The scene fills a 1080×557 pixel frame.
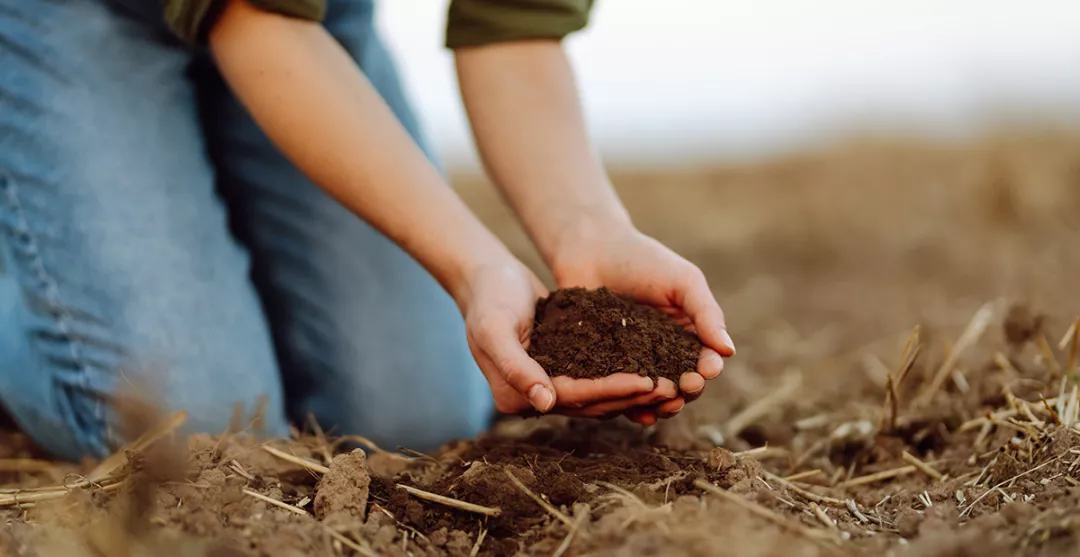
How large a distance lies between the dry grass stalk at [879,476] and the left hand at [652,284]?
31 centimetres

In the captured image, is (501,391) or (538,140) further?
(538,140)

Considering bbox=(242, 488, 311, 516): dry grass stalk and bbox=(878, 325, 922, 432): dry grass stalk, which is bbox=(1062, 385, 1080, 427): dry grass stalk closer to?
bbox=(878, 325, 922, 432): dry grass stalk

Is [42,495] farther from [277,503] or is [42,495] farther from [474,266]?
[474,266]

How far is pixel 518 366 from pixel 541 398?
60mm

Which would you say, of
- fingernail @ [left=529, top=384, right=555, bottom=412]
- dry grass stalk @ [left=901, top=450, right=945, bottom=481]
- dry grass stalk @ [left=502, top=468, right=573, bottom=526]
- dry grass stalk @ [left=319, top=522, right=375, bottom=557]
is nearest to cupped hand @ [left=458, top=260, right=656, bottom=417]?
fingernail @ [left=529, top=384, right=555, bottom=412]

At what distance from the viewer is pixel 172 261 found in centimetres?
192

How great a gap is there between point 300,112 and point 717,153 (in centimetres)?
917

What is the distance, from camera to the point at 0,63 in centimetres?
187

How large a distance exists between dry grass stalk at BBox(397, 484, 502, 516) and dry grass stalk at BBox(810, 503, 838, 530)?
44 cm

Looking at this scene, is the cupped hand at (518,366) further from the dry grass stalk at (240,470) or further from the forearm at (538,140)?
the dry grass stalk at (240,470)

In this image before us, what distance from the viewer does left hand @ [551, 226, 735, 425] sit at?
4.57ft

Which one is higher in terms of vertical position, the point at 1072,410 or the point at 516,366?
the point at 516,366

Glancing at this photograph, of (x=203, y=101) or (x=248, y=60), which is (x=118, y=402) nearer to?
(x=248, y=60)

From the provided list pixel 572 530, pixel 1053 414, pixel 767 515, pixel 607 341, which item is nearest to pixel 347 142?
pixel 607 341
